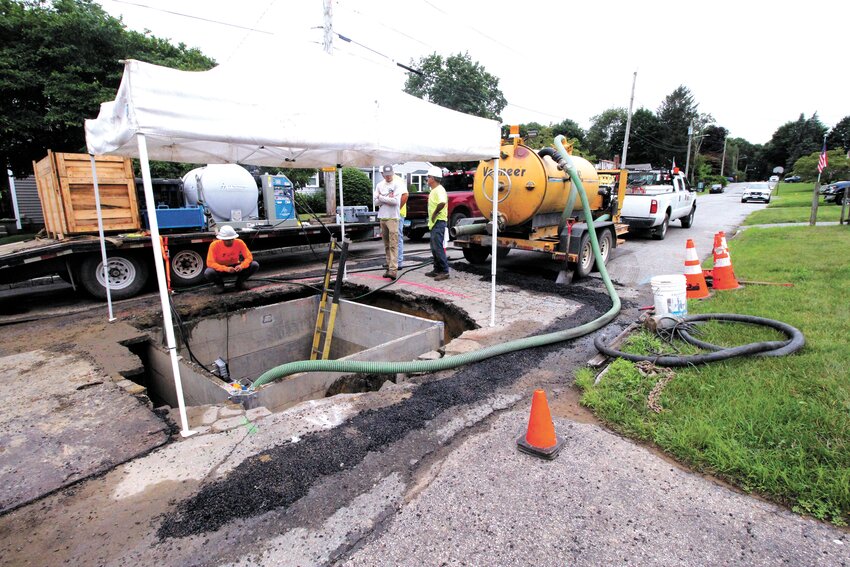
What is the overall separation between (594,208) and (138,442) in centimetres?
943

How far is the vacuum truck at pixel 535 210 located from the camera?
773 centimetres

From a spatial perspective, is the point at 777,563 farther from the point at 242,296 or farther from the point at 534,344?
the point at 242,296

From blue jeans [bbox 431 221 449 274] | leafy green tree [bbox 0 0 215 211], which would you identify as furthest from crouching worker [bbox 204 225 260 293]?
leafy green tree [bbox 0 0 215 211]

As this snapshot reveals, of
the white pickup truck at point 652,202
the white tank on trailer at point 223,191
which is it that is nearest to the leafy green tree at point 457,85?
the white pickup truck at point 652,202

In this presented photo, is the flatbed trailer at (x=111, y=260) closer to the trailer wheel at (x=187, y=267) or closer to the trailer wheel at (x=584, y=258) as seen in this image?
the trailer wheel at (x=187, y=267)

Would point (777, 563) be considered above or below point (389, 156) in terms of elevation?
below

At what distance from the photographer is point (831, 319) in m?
4.67

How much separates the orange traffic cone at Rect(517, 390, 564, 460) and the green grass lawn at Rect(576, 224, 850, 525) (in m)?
0.66

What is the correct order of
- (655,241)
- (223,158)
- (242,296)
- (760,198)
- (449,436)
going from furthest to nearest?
1. (760,198)
2. (655,241)
3. (242,296)
4. (223,158)
5. (449,436)

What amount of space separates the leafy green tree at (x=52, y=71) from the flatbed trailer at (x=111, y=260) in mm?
7605

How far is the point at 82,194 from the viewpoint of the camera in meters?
7.15

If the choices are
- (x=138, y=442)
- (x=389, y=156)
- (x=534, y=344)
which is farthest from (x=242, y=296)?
(x=534, y=344)

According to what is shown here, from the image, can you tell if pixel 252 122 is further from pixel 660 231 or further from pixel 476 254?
pixel 660 231

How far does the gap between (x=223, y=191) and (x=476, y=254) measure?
5.73 m
